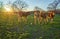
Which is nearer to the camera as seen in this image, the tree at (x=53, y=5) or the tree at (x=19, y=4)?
the tree at (x=53, y=5)

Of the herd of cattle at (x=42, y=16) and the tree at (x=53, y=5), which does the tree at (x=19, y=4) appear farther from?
the tree at (x=53, y=5)

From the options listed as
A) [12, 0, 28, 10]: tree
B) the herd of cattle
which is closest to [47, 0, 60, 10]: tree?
the herd of cattle

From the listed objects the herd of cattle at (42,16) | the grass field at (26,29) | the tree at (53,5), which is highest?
the tree at (53,5)

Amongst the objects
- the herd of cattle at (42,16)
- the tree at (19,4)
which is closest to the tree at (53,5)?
the herd of cattle at (42,16)

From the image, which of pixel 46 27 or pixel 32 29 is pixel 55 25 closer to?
pixel 46 27

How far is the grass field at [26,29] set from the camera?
3352 millimetres

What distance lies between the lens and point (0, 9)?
11.6ft

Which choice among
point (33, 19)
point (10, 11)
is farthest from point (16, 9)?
point (33, 19)

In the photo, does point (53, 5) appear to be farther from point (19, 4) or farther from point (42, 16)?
point (19, 4)

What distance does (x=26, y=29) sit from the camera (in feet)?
11.4

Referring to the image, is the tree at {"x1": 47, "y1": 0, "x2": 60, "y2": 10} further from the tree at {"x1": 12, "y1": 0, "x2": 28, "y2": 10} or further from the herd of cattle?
the tree at {"x1": 12, "y1": 0, "x2": 28, "y2": 10}

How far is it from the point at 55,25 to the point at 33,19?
13.1 inches

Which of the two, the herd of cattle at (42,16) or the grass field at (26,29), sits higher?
the herd of cattle at (42,16)

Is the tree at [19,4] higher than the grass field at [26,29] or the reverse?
higher
